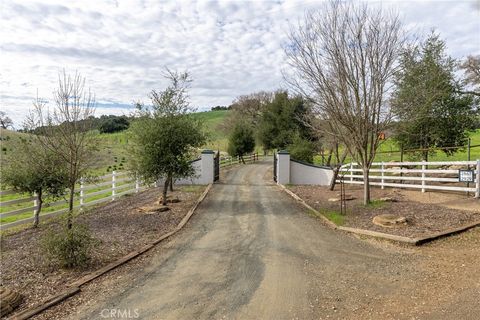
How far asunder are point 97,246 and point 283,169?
14.3 meters

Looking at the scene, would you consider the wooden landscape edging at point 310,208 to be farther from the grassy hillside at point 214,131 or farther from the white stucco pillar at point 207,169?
the white stucco pillar at point 207,169

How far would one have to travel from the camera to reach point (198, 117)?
13.1 m

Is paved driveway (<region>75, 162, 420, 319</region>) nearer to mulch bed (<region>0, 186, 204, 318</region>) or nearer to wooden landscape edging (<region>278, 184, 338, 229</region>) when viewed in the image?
wooden landscape edging (<region>278, 184, 338, 229</region>)

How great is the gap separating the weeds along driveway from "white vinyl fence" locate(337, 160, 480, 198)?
5085 mm

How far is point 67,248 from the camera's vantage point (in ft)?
19.4

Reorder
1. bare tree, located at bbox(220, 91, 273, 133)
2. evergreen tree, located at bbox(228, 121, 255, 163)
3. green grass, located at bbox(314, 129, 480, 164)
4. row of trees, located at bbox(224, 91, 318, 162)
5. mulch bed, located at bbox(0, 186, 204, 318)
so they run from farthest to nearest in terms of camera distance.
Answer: bare tree, located at bbox(220, 91, 273, 133) → evergreen tree, located at bbox(228, 121, 255, 163) → row of trees, located at bbox(224, 91, 318, 162) → green grass, located at bbox(314, 129, 480, 164) → mulch bed, located at bbox(0, 186, 204, 318)

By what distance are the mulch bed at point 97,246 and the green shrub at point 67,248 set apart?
0.49 ft

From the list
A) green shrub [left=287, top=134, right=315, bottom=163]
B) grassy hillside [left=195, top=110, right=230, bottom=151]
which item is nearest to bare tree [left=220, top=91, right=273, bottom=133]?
grassy hillside [left=195, top=110, right=230, bottom=151]

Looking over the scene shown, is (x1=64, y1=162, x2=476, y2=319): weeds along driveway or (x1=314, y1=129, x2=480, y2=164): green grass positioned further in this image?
(x1=314, y1=129, x2=480, y2=164): green grass

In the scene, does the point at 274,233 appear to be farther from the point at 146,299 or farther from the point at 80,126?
the point at 80,126

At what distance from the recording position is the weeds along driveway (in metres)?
4.35

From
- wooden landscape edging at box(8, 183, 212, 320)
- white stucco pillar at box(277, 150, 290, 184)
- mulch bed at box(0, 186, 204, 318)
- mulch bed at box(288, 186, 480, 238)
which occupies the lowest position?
mulch bed at box(0, 186, 204, 318)

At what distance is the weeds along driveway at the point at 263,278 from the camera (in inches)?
171

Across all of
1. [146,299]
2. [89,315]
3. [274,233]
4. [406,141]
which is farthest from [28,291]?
[406,141]
